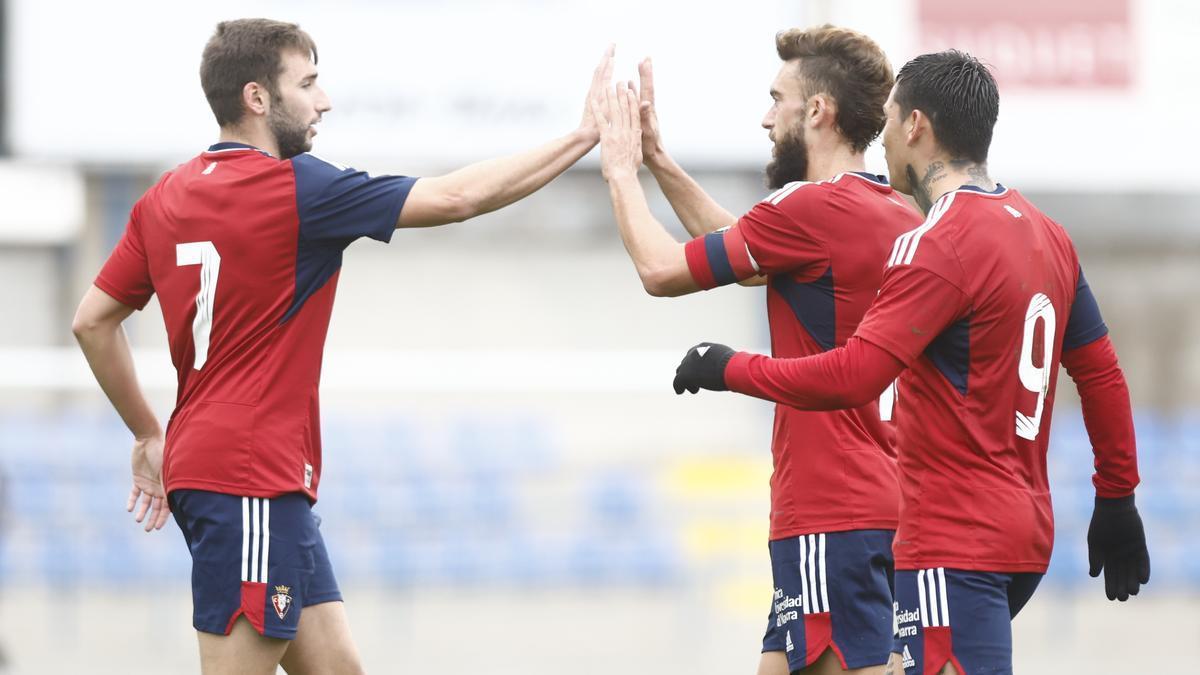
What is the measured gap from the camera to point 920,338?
140 inches

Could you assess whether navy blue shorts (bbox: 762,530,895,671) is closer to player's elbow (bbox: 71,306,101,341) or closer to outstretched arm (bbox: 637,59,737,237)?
outstretched arm (bbox: 637,59,737,237)

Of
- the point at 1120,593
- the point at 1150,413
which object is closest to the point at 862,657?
the point at 1120,593

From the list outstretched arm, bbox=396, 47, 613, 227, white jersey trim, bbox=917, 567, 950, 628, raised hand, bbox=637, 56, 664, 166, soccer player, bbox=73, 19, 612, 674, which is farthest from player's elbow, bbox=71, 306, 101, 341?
white jersey trim, bbox=917, 567, 950, 628

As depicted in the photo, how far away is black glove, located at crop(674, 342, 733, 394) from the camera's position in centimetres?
379

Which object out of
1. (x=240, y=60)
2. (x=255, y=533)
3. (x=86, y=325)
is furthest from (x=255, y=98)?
(x=255, y=533)

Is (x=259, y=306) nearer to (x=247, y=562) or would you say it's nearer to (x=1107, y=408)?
(x=247, y=562)

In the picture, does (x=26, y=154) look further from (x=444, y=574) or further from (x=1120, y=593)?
(x=1120, y=593)

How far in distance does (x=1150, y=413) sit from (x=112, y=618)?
13.8 m

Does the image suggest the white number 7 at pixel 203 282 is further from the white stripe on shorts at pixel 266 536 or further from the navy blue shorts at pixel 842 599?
the navy blue shorts at pixel 842 599

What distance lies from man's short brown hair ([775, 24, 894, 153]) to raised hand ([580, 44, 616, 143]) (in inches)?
23.4

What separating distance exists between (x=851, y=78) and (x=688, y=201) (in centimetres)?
76

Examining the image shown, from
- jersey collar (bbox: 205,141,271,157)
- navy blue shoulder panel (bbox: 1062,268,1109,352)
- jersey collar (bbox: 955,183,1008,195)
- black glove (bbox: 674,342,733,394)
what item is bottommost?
black glove (bbox: 674,342,733,394)

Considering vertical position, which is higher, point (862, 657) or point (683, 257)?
point (683, 257)

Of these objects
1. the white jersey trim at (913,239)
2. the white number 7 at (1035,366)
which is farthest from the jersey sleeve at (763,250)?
the white number 7 at (1035,366)
